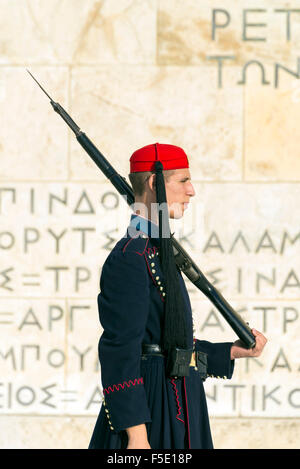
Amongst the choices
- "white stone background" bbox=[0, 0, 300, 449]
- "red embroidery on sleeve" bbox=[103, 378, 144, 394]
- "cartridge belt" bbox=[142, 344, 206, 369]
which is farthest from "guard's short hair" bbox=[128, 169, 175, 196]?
"white stone background" bbox=[0, 0, 300, 449]

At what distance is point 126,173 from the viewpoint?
6973 mm

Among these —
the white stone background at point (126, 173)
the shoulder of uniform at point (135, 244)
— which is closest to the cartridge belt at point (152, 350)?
the shoulder of uniform at point (135, 244)

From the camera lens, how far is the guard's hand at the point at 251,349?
4422mm

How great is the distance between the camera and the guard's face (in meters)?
4.12

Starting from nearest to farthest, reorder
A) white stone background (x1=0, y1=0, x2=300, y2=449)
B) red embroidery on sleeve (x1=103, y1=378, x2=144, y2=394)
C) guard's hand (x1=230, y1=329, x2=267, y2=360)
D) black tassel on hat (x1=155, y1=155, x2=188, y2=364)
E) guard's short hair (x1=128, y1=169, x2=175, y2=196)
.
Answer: red embroidery on sleeve (x1=103, y1=378, x2=144, y2=394) < black tassel on hat (x1=155, y1=155, x2=188, y2=364) < guard's short hair (x1=128, y1=169, x2=175, y2=196) < guard's hand (x1=230, y1=329, x2=267, y2=360) < white stone background (x1=0, y1=0, x2=300, y2=449)

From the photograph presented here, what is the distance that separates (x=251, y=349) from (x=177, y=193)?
3.11 feet

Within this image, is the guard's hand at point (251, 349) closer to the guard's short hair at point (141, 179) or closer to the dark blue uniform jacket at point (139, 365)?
the dark blue uniform jacket at point (139, 365)

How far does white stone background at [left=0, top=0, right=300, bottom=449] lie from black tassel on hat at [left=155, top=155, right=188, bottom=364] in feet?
9.59

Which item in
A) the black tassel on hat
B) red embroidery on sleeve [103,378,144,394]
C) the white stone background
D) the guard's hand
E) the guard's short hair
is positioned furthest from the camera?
the white stone background

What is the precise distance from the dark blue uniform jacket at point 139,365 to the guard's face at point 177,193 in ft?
0.44

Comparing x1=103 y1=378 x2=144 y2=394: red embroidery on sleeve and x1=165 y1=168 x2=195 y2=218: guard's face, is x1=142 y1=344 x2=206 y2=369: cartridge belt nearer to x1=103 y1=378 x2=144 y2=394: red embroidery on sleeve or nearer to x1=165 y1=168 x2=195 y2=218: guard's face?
x1=103 y1=378 x2=144 y2=394: red embroidery on sleeve

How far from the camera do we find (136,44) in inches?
275
